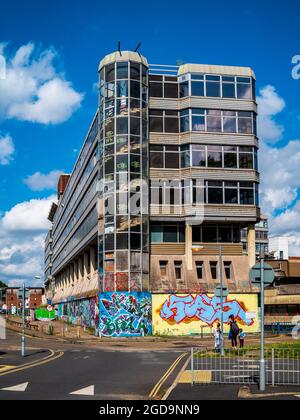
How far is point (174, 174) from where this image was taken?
184ft

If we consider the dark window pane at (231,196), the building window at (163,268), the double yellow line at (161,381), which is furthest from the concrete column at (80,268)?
the double yellow line at (161,381)

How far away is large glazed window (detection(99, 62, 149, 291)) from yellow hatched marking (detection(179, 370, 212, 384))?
29731 mm

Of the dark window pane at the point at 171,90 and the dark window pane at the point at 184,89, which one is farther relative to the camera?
the dark window pane at the point at 171,90

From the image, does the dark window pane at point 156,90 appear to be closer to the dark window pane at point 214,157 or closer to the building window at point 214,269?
the dark window pane at point 214,157

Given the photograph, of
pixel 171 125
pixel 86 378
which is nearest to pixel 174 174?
pixel 171 125

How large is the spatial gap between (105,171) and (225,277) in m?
14.7

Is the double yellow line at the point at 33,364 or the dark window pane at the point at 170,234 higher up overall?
the dark window pane at the point at 170,234

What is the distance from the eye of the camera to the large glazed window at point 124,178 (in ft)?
170

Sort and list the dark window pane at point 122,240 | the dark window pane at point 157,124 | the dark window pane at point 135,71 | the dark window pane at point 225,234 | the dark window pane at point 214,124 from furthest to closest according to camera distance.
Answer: the dark window pane at point 225,234, the dark window pane at point 157,124, the dark window pane at point 214,124, the dark window pane at point 135,71, the dark window pane at point 122,240

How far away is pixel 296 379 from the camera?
19.1 meters

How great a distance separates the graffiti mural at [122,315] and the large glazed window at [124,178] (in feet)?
2.56

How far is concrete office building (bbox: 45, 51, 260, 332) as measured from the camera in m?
53.0

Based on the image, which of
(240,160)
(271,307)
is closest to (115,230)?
(240,160)

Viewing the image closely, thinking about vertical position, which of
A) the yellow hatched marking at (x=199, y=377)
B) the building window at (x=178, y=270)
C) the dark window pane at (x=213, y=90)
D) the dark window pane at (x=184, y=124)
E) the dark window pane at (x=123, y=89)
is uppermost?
the dark window pane at (x=213, y=90)
